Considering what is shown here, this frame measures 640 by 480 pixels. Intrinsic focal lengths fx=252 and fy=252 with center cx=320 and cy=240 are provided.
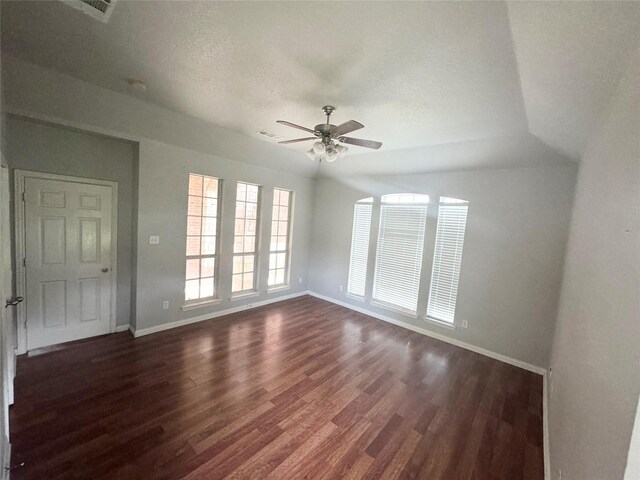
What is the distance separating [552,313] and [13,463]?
5.21 metres

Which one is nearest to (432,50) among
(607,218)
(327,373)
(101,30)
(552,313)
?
(607,218)

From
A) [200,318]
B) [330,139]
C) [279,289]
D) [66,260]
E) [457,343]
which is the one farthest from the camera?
[279,289]

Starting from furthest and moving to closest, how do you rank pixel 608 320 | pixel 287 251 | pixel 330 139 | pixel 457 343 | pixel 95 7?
pixel 287 251, pixel 457 343, pixel 330 139, pixel 95 7, pixel 608 320

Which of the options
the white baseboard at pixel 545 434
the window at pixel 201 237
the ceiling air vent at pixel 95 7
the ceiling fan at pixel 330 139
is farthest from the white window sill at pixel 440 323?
the ceiling air vent at pixel 95 7

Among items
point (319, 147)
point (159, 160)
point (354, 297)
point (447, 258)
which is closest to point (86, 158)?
point (159, 160)

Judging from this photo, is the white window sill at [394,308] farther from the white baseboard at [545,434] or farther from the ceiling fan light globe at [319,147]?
the ceiling fan light globe at [319,147]

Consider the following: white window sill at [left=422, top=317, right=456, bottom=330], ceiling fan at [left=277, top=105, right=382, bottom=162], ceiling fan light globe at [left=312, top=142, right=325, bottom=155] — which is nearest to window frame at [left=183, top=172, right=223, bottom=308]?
ceiling fan at [left=277, top=105, right=382, bottom=162]

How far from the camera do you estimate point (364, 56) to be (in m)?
1.75

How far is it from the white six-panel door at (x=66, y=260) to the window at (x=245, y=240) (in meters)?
1.80

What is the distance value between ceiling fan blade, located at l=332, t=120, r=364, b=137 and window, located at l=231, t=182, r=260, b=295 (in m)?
Answer: 2.63

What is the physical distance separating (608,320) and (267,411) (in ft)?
7.93

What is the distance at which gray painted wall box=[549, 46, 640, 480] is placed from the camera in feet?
2.75

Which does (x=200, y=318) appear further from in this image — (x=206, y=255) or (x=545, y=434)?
(x=545, y=434)

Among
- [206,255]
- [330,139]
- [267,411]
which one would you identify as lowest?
[267,411]
